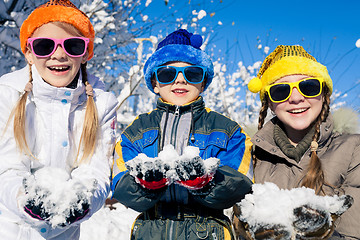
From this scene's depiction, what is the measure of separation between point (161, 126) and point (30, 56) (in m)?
0.97

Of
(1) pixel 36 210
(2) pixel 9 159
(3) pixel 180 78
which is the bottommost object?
(2) pixel 9 159

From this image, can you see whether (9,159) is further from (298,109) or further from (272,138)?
(298,109)

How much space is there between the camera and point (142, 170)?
1408mm

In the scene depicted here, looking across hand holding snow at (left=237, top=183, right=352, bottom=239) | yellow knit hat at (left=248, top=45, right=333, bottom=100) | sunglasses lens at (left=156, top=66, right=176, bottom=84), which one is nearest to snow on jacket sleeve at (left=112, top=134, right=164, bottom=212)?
hand holding snow at (left=237, top=183, right=352, bottom=239)

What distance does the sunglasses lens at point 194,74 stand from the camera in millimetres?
2072

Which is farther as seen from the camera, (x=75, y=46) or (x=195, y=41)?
(x=195, y=41)

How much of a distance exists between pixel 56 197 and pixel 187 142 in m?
0.80

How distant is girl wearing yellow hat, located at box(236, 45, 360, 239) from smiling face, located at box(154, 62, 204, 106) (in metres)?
0.47

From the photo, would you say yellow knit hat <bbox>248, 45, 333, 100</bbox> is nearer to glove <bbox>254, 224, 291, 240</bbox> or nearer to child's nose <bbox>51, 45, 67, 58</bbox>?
glove <bbox>254, 224, 291, 240</bbox>

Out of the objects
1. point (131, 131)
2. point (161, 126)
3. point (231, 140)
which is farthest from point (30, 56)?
point (231, 140)

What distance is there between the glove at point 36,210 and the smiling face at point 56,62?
2.69 feet

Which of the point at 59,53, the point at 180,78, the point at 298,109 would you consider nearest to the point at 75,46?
the point at 59,53

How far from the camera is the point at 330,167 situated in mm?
1945

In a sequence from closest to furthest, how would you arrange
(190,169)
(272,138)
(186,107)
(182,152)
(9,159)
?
1. (190,169)
2. (9,159)
3. (182,152)
4. (186,107)
5. (272,138)
